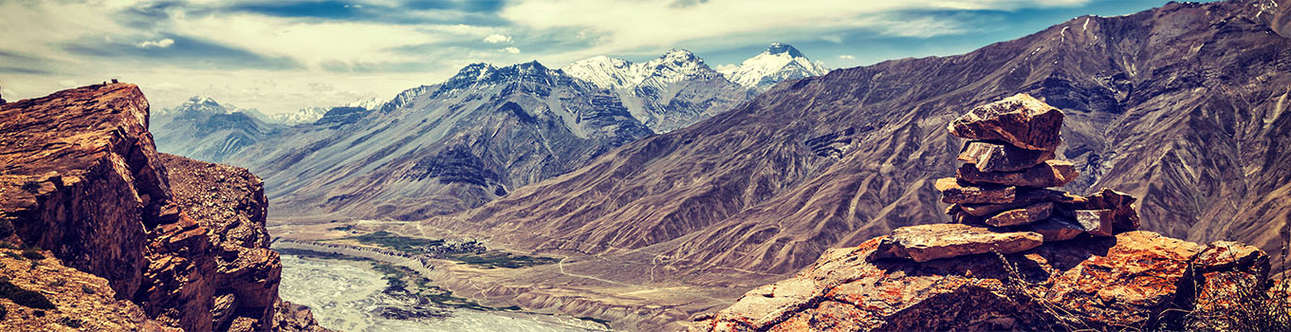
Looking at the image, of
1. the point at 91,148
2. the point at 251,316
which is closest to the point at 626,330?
the point at 251,316

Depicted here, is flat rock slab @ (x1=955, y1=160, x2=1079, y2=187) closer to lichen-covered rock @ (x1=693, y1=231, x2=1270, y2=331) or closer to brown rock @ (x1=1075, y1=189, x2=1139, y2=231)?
brown rock @ (x1=1075, y1=189, x2=1139, y2=231)

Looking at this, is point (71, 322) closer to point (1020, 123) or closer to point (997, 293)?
point (997, 293)

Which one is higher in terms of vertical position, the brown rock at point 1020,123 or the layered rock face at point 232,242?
the brown rock at point 1020,123

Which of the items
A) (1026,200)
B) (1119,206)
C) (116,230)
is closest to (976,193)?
(1026,200)

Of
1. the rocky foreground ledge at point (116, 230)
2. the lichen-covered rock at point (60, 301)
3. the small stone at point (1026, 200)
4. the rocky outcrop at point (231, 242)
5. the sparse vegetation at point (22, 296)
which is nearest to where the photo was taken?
the lichen-covered rock at point (60, 301)

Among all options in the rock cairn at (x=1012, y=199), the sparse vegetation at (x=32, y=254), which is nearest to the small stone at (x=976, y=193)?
the rock cairn at (x=1012, y=199)

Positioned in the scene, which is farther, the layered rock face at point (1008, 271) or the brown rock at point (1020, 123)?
the brown rock at point (1020, 123)

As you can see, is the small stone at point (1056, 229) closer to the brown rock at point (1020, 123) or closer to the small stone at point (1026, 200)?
the small stone at point (1026, 200)

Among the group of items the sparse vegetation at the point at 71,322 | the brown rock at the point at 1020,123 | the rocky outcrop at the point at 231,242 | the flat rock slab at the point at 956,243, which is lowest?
the rocky outcrop at the point at 231,242
